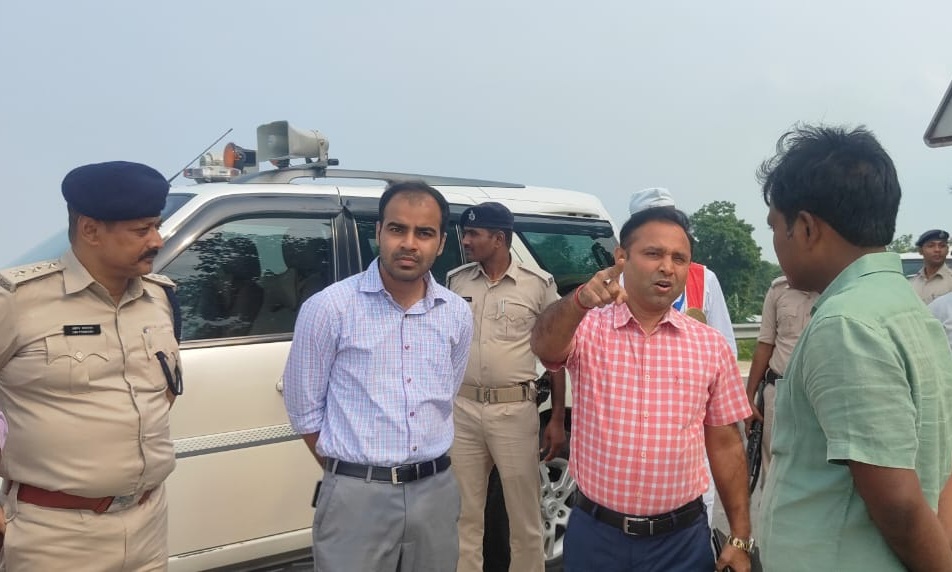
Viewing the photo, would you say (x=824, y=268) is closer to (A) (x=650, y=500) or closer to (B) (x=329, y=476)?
(A) (x=650, y=500)

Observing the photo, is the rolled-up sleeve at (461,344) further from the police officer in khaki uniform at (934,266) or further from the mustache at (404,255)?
the police officer in khaki uniform at (934,266)

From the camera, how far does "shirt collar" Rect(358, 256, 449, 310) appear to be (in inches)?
92.7

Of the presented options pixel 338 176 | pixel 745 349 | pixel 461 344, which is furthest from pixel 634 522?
pixel 745 349

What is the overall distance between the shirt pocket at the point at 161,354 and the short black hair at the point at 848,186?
1931 mm

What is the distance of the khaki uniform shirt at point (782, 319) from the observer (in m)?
4.25

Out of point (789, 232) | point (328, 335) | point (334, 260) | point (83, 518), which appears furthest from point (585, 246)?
point (83, 518)

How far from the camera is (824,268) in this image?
1.41 meters

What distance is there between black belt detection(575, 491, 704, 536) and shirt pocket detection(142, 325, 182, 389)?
1.44 m

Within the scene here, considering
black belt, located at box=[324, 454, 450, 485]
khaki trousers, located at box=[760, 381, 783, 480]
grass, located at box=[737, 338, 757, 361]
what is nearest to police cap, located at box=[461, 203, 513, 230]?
black belt, located at box=[324, 454, 450, 485]

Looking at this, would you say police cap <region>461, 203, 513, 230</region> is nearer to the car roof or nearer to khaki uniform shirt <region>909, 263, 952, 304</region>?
the car roof

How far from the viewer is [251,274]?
3092mm

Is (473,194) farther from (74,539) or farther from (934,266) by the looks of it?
(934,266)

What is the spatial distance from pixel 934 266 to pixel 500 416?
5.52 m

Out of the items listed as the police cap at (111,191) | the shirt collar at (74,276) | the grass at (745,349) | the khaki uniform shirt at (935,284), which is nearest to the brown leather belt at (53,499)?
the shirt collar at (74,276)
